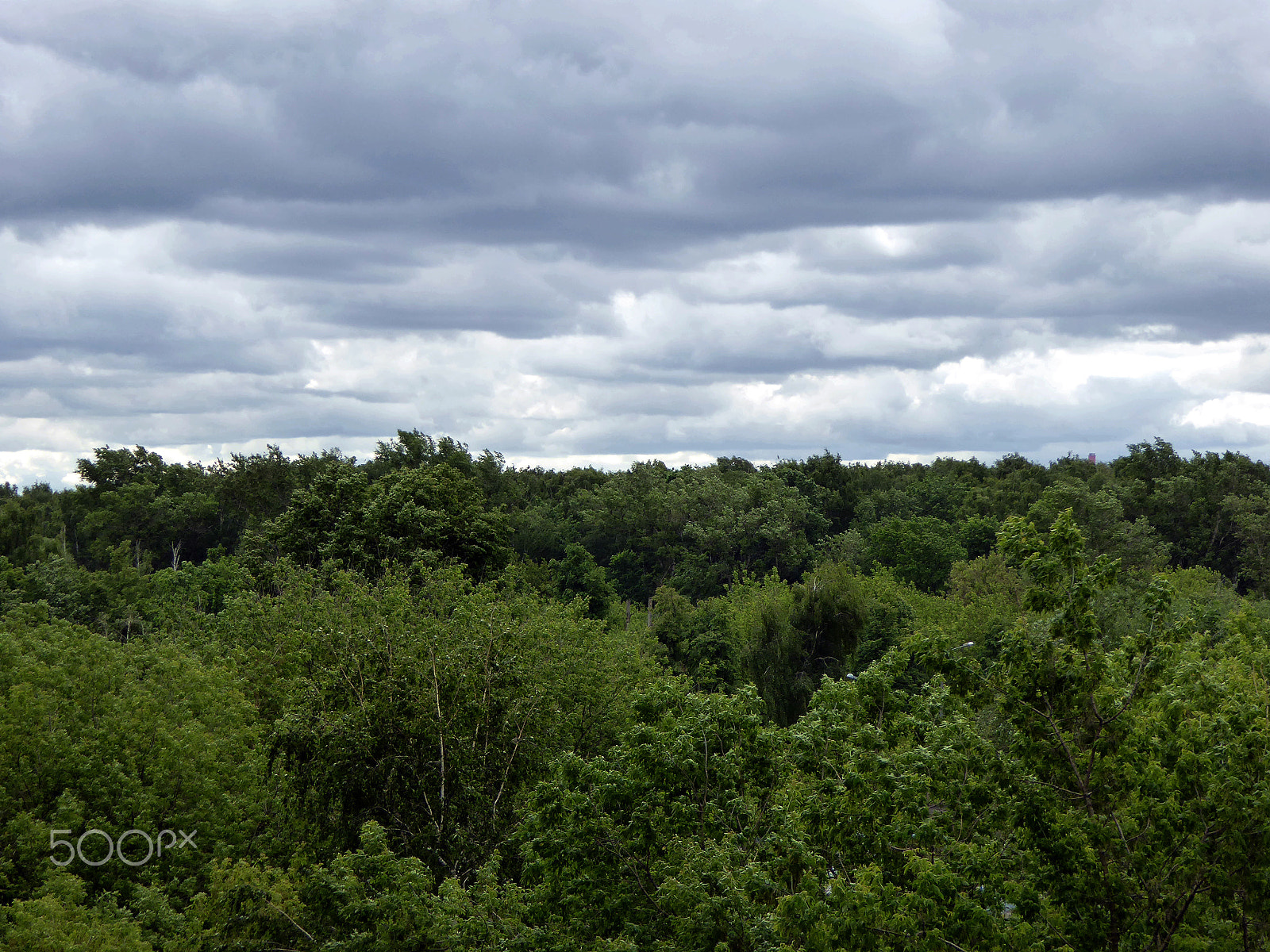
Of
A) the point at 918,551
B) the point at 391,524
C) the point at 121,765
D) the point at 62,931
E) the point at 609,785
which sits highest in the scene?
the point at 391,524

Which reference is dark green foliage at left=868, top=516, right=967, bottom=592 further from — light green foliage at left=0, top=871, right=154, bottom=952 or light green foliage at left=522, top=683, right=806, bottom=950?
light green foliage at left=0, top=871, right=154, bottom=952

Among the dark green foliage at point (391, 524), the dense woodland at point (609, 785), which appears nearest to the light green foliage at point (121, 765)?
the dense woodland at point (609, 785)

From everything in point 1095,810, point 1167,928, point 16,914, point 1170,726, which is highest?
point 1170,726

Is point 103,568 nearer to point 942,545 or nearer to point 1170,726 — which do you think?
point 942,545

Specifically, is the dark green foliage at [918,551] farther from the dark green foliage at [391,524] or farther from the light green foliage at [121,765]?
the light green foliage at [121,765]

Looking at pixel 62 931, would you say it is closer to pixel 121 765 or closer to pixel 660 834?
pixel 121 765

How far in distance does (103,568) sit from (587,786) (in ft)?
277

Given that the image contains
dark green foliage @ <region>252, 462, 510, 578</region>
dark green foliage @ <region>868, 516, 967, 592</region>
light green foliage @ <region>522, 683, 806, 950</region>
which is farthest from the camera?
dark green foliage @ <region>868, 516, 967, 592</region>

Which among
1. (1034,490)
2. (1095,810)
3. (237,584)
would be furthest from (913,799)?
(1034,490)

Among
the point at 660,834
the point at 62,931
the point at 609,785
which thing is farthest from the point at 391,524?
the point at 660,834

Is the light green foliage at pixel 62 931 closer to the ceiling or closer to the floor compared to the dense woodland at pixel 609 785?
closer to the floor

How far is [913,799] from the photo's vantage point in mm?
12508

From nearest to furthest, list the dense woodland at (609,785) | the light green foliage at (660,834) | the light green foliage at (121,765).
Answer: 1. the dense woodland at (609,785)
2. the light green foliage at (660,834)
3. the light green foliage at (121,765)

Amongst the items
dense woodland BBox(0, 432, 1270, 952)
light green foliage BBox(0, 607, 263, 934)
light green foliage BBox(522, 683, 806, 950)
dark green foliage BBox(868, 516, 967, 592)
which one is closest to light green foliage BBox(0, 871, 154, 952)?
dense woodland BBox(0, 432, 1270, 952)
